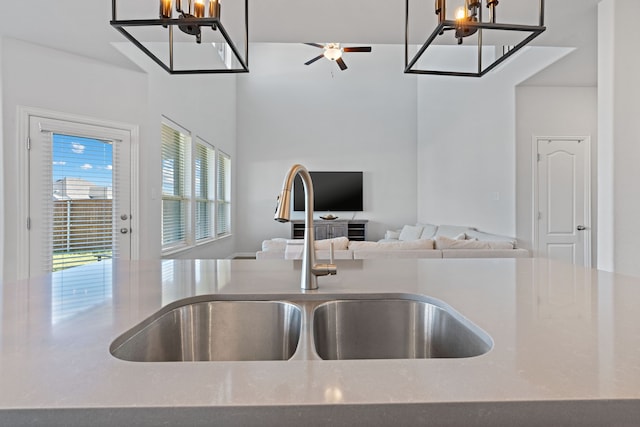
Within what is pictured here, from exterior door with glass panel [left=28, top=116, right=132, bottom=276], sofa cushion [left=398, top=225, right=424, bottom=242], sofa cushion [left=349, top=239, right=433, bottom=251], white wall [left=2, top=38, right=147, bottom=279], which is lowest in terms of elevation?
sofa cushion [left=398, top=225, right=424, bottom=242]

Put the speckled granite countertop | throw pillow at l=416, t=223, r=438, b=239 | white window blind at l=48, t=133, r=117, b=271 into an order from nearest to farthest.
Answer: the speckled granite countertop
white window blind at l=48, t=133, r=117, b=271
throw pillow at l=416, t=223, r=438, b=239

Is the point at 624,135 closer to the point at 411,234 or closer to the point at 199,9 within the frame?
the point at 199,9

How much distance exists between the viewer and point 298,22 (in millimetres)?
2877

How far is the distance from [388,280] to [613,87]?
2.45 meters

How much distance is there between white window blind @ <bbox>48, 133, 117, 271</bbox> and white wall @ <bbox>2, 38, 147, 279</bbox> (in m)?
0.24

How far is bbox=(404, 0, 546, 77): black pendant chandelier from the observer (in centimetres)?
135

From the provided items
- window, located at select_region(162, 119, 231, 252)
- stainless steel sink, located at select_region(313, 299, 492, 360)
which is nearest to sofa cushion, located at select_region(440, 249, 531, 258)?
stainless steel sink, located at select_region(313, 299, 492, 360)

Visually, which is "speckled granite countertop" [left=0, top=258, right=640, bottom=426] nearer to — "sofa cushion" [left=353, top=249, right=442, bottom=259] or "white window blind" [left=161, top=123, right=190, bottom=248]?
"sofa cushion" [left=353, top=249, right=442, bottom=259]

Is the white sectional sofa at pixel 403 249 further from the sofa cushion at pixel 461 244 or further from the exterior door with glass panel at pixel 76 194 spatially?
the exterior door with glass panel at pixel 76 194

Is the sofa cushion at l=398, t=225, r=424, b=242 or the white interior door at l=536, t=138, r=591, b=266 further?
the sofa cushion at l=398, t=225, r=424, b=242

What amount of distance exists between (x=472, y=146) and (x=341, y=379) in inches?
216

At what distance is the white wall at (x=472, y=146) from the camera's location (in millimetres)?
4371

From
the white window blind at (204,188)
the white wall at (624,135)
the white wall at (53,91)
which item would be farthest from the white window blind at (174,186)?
the white wall at (624,135)

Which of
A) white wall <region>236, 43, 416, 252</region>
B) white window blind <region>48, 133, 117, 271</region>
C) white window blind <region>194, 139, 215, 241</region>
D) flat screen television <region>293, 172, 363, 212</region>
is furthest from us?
white wall <region>236, 43, 416, 252</region>
